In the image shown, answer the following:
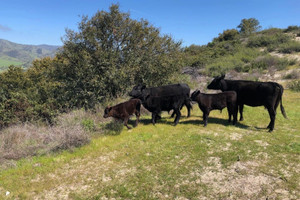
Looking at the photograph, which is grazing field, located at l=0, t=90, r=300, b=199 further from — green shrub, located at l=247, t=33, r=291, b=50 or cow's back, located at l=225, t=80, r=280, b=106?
green shrub, located at l=247, t=33, r=291, b=50

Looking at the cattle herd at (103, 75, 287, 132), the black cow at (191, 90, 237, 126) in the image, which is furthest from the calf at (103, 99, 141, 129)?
the black cow at (191, 90, 237, 126)

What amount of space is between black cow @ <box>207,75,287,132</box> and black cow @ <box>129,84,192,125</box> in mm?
2199

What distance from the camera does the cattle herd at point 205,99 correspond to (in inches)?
294

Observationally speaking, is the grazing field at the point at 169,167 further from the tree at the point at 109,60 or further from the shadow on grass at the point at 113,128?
the tree at the point at 109,60

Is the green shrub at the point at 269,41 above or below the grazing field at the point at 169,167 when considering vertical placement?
above

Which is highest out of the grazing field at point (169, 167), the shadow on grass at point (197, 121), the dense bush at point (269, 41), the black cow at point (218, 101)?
the dense bush at point (269, 41)

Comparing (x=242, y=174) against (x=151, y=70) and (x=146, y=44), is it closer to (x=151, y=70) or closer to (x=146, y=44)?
(x=151, y=70)

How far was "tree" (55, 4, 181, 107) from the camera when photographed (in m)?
11.4

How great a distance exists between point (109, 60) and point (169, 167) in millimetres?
8257

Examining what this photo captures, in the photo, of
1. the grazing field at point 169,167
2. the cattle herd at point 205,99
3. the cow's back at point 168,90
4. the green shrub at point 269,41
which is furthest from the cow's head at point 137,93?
the green shrub at point 269,41

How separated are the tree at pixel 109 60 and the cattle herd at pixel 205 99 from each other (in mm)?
3684

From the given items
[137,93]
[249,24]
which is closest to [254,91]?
[137,93]

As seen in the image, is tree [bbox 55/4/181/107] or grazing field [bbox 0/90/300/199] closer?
grazing field [bbox 0/90/300/199]

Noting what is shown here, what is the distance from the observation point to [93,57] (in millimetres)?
11758
